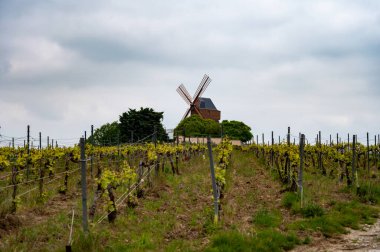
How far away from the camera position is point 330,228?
10.7 meters

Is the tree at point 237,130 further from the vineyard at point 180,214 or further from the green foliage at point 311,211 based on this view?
the green foliage at point 311,211

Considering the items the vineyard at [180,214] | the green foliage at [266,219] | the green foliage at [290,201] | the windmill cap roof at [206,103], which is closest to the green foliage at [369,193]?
the vineyard at [180,214]

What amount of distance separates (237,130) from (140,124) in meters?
24.4

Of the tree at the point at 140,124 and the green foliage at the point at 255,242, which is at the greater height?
the tree at the point at 140,124

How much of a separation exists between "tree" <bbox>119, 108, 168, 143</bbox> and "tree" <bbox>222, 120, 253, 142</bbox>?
19.6m

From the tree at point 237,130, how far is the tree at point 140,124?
19574 mm

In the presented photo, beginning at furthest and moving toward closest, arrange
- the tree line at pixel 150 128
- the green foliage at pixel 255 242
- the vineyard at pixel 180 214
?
the tree line at pixel 150 128 → the vineyard at pixel 180 214 → the green foliage at pixel 255 242

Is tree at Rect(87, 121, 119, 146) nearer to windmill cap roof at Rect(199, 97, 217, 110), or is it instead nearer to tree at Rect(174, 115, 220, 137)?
tree at Rect(174, 115, 220, 137)

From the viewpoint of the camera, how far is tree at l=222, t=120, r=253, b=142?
7525cm

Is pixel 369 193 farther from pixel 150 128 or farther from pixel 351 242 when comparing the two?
pixel 150 128

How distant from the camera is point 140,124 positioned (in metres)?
58.2

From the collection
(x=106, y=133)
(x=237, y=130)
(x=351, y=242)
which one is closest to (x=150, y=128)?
(x=106, y=133)

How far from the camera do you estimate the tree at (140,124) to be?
58.1m

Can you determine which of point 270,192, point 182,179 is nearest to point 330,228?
point 270,192
